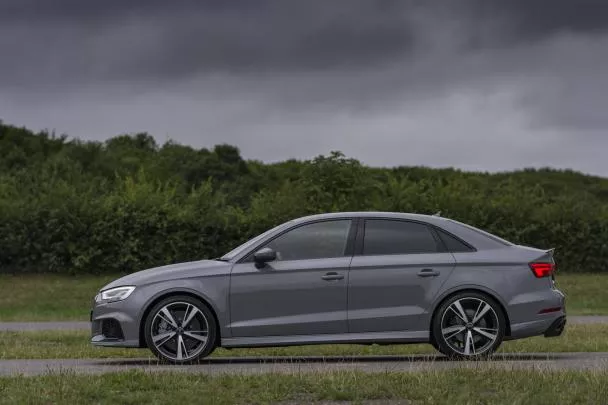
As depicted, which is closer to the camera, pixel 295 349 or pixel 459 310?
pixel 459 310

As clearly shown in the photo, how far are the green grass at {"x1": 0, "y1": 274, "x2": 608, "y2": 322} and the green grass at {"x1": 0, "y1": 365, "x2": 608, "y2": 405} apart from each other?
21.7m

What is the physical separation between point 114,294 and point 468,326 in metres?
4.03

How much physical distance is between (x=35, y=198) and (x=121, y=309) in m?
26.8

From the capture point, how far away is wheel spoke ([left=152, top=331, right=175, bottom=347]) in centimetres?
1352

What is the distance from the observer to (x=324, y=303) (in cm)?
1362

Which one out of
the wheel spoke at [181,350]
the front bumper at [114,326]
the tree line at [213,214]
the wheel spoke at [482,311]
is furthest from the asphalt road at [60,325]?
the tree line at [213,214]

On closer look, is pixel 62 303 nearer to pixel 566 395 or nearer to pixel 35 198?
pixel 35 198

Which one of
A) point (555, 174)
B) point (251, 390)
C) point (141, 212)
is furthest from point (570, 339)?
point (555, 174)

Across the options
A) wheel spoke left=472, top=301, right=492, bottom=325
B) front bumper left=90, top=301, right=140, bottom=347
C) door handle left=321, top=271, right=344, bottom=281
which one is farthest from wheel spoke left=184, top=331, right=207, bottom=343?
wheel spoke left=472, top=301, right=492, bottom=325

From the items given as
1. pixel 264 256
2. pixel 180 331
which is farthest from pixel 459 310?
pixel 180 331

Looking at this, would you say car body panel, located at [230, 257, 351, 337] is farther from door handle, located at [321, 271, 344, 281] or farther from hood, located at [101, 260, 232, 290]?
hood, located at [101, 260, 232, 290]

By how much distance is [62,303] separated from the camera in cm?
3553

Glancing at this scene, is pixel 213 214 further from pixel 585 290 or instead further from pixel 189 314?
pixel 189 314

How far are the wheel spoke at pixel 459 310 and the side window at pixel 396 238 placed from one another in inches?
27.4
